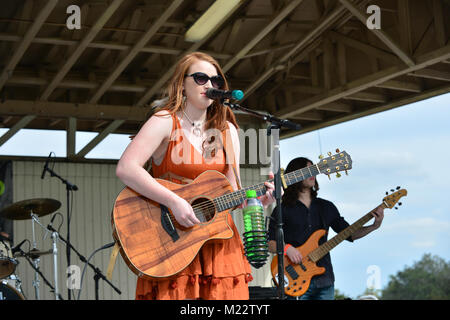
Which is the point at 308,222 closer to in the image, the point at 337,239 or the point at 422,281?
the point at 337,239

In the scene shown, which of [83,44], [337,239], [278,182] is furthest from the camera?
[83,44]

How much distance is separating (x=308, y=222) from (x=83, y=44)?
3447mm

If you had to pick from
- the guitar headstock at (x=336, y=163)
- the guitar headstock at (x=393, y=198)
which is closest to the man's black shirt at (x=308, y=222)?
the guitar headstock at (x=393, y=198)

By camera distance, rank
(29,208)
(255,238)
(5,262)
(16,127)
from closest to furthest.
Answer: (255,238)
(5,262)
(29,208)
(16,127)

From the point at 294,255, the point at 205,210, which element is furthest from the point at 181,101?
the point at 294,255

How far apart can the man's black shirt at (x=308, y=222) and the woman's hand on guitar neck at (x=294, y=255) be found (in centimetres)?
13

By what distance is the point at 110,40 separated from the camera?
26.0ft

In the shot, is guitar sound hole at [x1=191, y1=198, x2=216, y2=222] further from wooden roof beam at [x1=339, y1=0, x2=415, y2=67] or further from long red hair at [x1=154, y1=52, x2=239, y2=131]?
wooden roof beam at [x1=339, y1=0, x2=415, y2=67]

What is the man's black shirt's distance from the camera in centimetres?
515

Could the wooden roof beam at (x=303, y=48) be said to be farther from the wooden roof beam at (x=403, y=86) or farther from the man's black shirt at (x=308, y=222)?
the man's black shirt at (x=308, y=222)

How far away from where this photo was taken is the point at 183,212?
2262 mm

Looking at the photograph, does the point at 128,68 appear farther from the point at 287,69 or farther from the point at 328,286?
the point at 328,286
